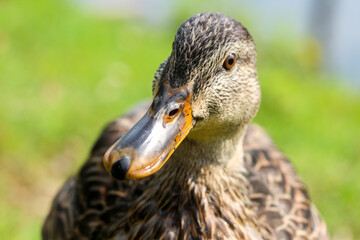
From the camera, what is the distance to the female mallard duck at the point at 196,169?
1928mm

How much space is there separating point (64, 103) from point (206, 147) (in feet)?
8.05

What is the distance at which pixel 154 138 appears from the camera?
1862mm

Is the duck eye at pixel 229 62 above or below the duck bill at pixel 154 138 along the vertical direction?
above

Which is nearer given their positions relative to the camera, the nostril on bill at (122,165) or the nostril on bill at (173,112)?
the nostril on bill at (122,165)

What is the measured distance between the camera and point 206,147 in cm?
227


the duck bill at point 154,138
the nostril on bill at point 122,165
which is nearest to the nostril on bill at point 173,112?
the duck bill at point 154,138

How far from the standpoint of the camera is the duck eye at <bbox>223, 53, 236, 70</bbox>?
6.97ft

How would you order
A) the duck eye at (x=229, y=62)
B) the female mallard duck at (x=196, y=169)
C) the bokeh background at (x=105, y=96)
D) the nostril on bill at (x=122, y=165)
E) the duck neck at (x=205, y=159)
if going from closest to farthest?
the nostril on bill at (x=122, y=165) → the female mallard duck at (x=196, y=169) → the duck eye at (x=229, y=62) → the duck neck at (x=205, y=159) → the bokeh background at (x=105, y=96)

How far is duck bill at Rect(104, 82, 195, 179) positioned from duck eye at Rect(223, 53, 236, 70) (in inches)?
8.3

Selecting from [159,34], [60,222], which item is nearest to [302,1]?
[159,34]

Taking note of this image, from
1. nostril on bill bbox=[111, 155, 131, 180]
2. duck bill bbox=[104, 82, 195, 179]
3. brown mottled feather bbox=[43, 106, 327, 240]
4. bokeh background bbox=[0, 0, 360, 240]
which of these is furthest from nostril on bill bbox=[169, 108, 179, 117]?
bokeh background bbox=[0, 0, 360, 240]

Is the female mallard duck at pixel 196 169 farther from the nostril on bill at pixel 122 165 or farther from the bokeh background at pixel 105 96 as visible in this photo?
the bokeh background at pixel 105 96

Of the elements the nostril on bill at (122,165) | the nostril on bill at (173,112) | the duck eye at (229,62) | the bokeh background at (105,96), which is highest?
the bokeh background at (105,96)

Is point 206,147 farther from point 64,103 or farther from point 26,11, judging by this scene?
point 26,11
